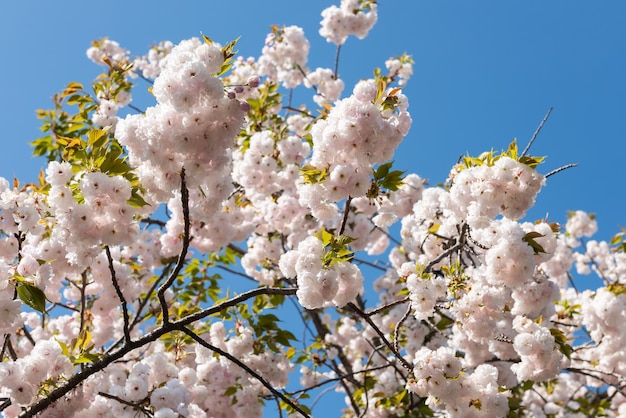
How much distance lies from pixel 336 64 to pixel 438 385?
5.89 metres

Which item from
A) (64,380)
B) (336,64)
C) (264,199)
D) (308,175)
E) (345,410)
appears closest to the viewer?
(308,175)

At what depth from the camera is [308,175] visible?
291 centimetres

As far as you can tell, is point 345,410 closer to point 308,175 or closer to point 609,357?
point 609,357

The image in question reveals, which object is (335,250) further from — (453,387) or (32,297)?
(32,297)

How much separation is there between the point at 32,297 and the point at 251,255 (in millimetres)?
3710

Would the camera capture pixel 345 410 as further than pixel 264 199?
Yes

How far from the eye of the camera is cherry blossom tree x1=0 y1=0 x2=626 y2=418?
99.6 inches

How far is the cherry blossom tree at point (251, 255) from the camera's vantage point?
8.30 feet

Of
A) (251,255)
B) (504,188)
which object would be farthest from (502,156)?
(251,255)

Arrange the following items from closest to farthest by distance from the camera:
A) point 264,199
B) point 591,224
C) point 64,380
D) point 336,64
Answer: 1. point 64,380
2. point 264,199
3. point 336,64
4. point 591,224

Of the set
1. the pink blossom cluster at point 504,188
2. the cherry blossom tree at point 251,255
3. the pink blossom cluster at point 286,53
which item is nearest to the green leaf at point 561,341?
the cherry blossom tree at point 251,255

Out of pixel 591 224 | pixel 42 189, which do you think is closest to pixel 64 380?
pixel 42 189

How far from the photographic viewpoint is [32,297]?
9.11 feet

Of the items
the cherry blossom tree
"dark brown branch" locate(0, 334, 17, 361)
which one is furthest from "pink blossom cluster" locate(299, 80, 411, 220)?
"dark brown branch" locate(0, 334, 17, 361)
